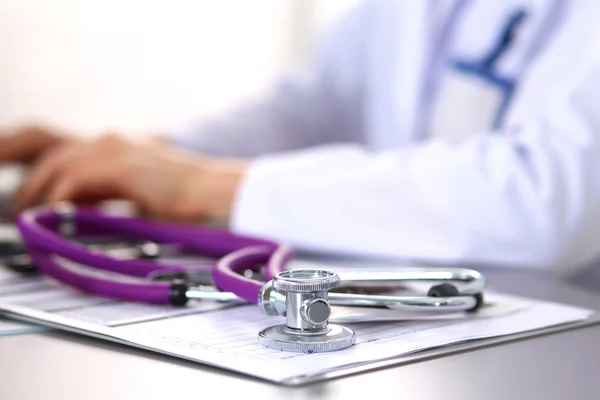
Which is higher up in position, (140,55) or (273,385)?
(140,55)

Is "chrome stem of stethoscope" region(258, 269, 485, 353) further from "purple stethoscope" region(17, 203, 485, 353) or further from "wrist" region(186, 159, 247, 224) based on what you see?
"wrist" region(186, 159, 247, 224)

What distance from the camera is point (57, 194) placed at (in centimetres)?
84

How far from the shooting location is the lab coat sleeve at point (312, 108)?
131 centimetres

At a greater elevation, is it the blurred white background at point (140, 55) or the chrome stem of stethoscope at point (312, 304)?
the blurred white background at point (140, 55)

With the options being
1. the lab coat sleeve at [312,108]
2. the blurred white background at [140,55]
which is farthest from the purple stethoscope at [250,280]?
the blurred white background at [140,55]

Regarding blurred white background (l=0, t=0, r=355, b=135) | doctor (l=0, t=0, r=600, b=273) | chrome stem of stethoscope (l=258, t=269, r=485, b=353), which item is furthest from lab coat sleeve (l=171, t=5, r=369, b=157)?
chrome stem of stethoscope (l=258, t=269, r=485, b=353)

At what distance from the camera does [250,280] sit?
387mm

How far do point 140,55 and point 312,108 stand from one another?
61 cm

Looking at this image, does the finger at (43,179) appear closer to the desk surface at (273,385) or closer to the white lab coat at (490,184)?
the white lab coat at (490,184)

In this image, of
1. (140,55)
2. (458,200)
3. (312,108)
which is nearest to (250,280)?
(458,200)

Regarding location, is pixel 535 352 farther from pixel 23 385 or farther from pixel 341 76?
pixel 341 76

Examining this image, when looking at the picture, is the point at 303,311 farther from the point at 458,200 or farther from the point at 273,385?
the point at 458,200

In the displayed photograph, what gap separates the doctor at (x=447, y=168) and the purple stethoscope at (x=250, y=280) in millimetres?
173

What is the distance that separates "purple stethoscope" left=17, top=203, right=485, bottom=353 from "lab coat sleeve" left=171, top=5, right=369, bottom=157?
2.27 feet
